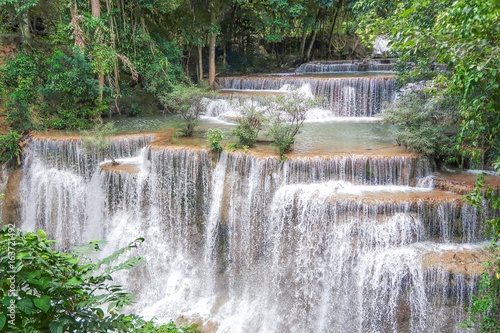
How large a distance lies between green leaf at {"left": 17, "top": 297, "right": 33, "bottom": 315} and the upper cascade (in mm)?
18998

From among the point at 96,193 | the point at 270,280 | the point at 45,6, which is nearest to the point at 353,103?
the point at 270,280

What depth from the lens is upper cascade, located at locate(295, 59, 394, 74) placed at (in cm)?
1809

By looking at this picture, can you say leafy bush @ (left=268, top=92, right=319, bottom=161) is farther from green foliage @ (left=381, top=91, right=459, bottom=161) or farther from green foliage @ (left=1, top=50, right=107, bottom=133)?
green foliage @ (left=1, top=50, right=107, bottom=133)

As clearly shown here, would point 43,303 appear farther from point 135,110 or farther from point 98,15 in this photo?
point 135,110

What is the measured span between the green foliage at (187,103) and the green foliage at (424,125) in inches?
210

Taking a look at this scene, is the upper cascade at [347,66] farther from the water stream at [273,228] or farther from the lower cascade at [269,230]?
the lower cascade at [269,230]

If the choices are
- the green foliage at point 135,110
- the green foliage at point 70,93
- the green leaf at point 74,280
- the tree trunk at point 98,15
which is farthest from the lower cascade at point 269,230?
the green leaf at point 74,280

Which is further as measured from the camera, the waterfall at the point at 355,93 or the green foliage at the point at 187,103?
the waterfall at the point at 355,93

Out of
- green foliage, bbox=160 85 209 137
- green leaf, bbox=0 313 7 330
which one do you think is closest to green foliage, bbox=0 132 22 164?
green foliage, bbox=160 85 209 137

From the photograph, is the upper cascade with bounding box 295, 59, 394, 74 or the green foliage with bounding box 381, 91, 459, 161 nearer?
the green foliage with bounding box 381, 91, 459, 161

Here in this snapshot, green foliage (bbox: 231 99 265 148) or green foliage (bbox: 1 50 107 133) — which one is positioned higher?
green foliage (bbox: 1 50 107 133)

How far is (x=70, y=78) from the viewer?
459 inches

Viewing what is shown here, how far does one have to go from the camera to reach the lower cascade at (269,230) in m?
6.32

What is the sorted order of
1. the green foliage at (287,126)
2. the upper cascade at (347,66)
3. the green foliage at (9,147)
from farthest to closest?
the upper cascade at (347,66), the green foliage at (9,147), the green foliage at (287,126)
